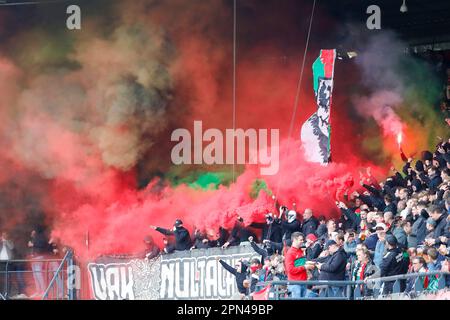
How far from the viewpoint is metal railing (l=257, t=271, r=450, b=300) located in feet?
36.4

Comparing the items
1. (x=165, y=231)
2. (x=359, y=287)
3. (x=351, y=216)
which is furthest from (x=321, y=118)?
(x=359, y=287)

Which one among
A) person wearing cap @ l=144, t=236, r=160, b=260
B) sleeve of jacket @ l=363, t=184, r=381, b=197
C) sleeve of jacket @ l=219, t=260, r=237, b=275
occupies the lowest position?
sleeve of jacket @ l=219, t=260, r=237, b=275

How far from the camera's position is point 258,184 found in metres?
16.1

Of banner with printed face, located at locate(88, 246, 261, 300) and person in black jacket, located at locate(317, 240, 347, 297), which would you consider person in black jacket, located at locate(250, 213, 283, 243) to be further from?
person in black jacket, located at locate(317, 240, 347, 297)

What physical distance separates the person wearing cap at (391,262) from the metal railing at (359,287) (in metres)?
0.09

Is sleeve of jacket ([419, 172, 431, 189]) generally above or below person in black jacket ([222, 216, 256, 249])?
above

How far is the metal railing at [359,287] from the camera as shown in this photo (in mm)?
11098

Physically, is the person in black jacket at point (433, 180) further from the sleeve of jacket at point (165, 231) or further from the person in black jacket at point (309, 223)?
the sleeve of jacket at point (165, 231)

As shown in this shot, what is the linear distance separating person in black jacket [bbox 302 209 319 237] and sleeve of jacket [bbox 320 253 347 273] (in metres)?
2.73

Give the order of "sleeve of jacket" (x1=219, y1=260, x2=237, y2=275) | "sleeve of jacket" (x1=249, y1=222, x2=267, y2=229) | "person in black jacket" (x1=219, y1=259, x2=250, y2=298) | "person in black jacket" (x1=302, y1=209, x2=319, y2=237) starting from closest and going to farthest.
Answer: "person in black jacket" (x1=219, y1=259, x2=250, y2=298) < "sleeve of jacket" (x1=219, y1=260, x2=237, y2=275) < "person in black jacket" (x1=302, y1=209, x2=319, y2=237) < "sleeve of jacket" (x1=249, y1=222, x2=267, y2=229)

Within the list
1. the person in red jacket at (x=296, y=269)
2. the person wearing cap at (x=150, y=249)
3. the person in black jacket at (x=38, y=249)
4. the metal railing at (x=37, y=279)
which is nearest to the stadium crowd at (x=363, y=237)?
the person in red jacket at (x=296, y=269)

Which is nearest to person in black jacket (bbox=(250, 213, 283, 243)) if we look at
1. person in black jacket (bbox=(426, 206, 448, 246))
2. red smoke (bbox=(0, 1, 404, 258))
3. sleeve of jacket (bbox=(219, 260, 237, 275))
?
red smoke (bbox=(0, 1, 404, 258))
